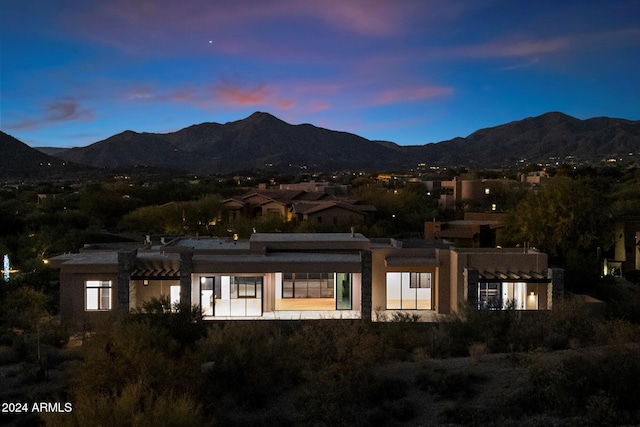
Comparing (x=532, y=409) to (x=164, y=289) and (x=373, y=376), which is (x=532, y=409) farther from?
(x=164, y=289)

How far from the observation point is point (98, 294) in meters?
22.0

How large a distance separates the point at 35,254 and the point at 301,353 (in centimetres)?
2448

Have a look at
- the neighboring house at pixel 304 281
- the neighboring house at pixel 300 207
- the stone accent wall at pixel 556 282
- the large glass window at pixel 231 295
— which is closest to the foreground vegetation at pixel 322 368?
the stone accent wall at pixel 556 282

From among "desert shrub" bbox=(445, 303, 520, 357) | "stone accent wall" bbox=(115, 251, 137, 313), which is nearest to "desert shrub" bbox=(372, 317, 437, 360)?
"desert shrub" bbox=(445, 303, 520, 357)

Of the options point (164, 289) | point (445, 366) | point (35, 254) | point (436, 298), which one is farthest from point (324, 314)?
point (35, 254)

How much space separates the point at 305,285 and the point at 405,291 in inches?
149

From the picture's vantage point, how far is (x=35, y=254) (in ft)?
113

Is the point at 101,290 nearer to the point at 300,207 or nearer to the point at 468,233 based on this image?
the point at 468,233

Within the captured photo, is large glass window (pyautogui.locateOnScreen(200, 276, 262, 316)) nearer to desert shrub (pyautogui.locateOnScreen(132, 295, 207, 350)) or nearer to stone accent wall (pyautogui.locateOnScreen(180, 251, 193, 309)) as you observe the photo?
stone accent wall (pyautogui.locateOnScreen(180, 251, 193, 309))

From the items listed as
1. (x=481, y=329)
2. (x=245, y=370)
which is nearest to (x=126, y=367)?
(x=245, y=370)

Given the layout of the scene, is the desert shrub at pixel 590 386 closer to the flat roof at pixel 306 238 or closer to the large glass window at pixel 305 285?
the large glass window at pixel 305 285

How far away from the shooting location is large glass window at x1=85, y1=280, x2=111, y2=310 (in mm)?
21938

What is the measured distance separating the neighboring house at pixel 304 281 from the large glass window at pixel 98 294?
0.03m

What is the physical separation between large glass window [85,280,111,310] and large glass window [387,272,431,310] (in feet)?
33.5
